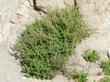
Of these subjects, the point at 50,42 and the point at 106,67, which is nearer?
the point at 50,42

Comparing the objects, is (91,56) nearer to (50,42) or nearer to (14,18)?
(50,42)

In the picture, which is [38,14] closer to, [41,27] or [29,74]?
[41,27]

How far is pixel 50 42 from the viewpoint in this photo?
994cm

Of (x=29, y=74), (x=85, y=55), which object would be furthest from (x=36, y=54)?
(x=85, y=55)

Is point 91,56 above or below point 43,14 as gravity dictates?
below

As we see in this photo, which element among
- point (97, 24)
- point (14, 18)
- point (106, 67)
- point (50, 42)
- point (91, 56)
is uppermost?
point (14, 18)

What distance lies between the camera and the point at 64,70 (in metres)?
10.1

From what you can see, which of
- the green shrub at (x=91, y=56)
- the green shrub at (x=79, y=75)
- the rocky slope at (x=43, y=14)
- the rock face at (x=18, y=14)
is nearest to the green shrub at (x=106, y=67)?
the rocky slope at (x=43, y=14)

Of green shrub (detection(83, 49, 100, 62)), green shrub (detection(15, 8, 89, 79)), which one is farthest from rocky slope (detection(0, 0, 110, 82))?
green shrub (detection(15, 8, 89, 79))

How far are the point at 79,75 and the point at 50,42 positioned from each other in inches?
42.4

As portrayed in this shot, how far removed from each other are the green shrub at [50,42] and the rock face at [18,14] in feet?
1.15

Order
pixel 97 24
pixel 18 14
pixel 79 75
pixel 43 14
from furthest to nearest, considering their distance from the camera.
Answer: pixel 18 14 < pixel 43 14 < pixel 97 24 < pixel 79 75

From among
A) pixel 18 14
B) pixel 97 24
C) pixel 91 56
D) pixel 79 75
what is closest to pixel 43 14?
pixel 18 14

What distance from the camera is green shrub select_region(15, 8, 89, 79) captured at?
987 centimetres
